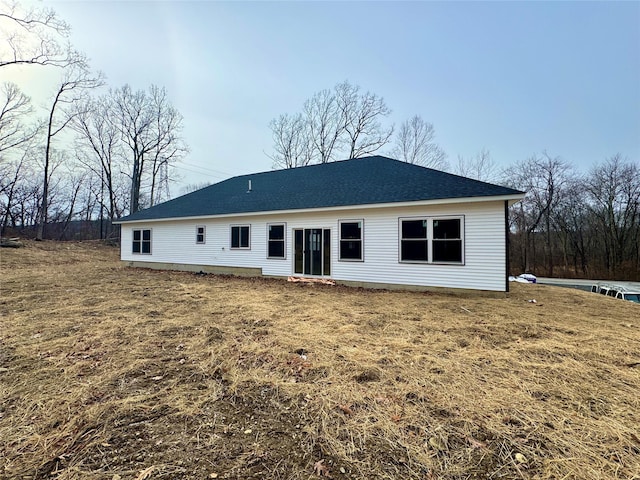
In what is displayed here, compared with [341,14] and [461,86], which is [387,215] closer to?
[341,14]

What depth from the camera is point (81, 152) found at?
28547mm

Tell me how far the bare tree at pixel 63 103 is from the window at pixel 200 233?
59.1 ft

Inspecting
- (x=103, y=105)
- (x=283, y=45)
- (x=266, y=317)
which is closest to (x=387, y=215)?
(x=266, y=317)

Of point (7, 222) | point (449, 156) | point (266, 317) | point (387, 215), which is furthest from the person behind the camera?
point (449, 156)

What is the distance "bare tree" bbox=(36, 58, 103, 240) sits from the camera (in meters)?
23.3

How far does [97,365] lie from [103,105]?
3334 centimetres

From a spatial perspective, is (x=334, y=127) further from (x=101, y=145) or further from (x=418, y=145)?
(x=101, y=145)

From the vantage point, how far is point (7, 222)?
24609mm

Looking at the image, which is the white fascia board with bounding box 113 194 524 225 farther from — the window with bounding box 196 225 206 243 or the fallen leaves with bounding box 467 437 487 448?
the fallen leaves with bounding box 467 437 487 448

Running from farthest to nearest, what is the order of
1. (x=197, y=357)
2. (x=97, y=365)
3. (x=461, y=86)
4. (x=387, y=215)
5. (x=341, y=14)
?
(x=461, y=86)
(x=341, y=14)
(x=387, y=215)
(x=197, y=357)
(x=97, y=365)

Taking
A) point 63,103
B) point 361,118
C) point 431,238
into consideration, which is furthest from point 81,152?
point 431,238

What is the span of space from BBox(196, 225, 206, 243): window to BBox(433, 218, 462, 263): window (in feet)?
34.4

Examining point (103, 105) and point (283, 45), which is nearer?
point (283, 45)

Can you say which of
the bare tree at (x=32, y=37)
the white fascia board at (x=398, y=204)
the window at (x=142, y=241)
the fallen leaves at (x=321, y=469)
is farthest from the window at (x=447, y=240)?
the bare tree at (x=32, y=37)
